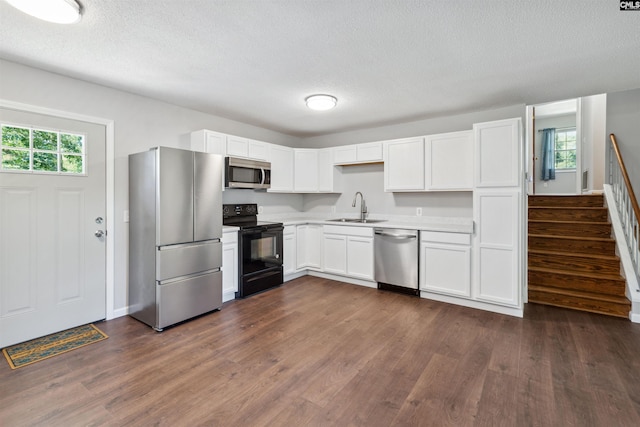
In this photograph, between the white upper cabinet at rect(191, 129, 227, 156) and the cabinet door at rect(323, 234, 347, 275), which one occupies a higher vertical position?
the white upper cabinet at rect(191, 129, 227, 156)

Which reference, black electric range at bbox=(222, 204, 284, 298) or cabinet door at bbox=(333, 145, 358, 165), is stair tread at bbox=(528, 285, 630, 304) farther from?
black electric range at bbox=(222, 204, 284, 298)

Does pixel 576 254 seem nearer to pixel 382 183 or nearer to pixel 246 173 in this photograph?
pixel 382 183

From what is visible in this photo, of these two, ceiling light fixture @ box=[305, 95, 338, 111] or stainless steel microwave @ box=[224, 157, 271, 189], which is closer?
ceiling light fixture @ box=[305, 95, 338, 111]

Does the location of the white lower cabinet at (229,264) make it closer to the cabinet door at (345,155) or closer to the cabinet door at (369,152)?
the cabinet door at (345,155)

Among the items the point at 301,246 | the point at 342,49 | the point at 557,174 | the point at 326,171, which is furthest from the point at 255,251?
the point at 557,174

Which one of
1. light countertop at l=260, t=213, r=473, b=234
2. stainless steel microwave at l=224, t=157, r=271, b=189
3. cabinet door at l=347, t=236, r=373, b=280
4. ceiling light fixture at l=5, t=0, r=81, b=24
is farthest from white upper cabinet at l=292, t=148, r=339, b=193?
ceiling light fixture at l=5, t=0, r=81, b=24

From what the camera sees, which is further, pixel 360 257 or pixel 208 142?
pixel 360 257

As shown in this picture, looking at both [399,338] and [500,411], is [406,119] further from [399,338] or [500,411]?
[500,411]

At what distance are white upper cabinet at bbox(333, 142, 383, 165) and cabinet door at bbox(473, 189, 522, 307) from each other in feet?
5.13

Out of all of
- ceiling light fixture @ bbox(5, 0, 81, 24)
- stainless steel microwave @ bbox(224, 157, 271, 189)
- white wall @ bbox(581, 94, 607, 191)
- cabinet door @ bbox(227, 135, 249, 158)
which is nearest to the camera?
ceiling light fixture @ bbox(5, 0, 81, 24)

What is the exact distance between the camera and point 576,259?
3.85 meters

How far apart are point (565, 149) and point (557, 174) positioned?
0.63 meters

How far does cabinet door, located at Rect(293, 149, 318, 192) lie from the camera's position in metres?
5.17

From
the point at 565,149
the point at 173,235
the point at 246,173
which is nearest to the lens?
the point at 173,235
